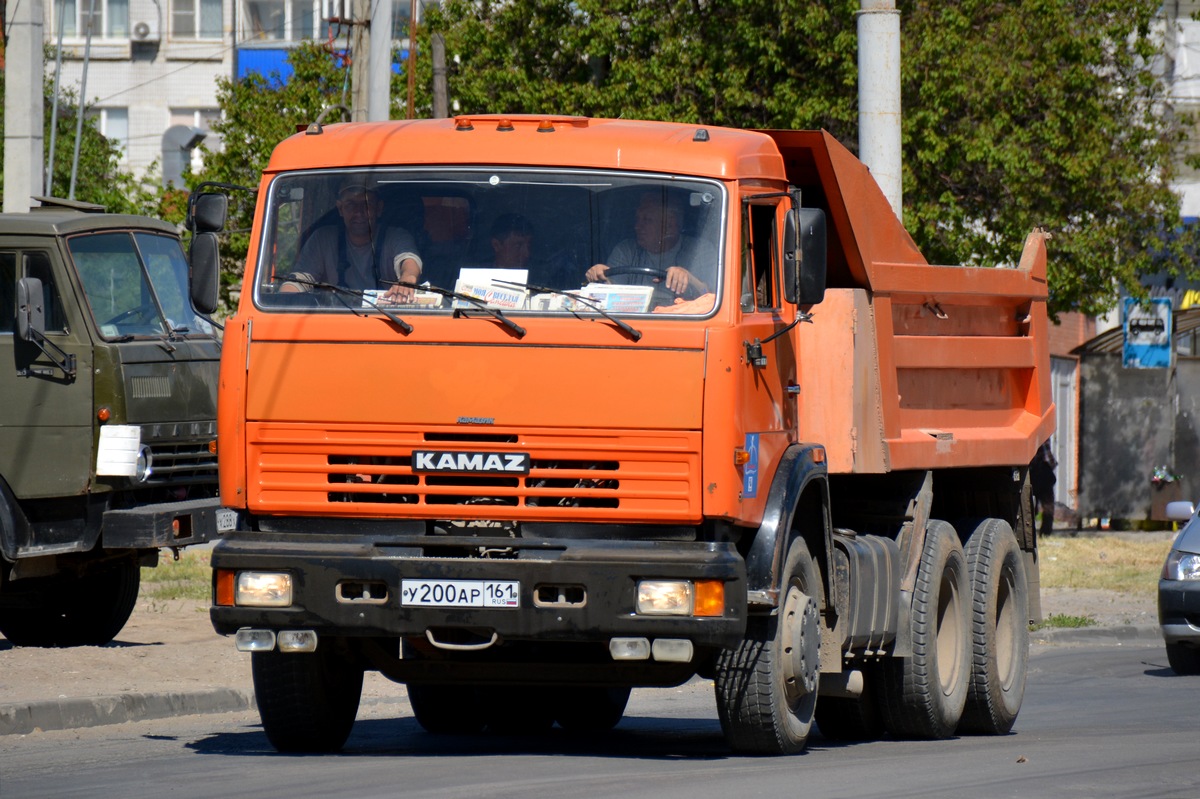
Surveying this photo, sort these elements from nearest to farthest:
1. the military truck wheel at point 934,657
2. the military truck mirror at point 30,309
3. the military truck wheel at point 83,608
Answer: the military truck wheel at point 934,657 < the military truck mirror at point 30,309 < the military truck wheel at point 83,608

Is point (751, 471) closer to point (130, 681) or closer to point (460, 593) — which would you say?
point (460, 593)

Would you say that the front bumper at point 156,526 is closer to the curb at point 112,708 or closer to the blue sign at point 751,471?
the curb at point 112,708

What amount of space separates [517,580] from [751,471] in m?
1.04

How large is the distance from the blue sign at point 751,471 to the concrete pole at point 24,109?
1162cm

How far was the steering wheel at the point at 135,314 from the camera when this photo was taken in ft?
43.9

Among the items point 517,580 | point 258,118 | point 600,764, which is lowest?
point 600,764

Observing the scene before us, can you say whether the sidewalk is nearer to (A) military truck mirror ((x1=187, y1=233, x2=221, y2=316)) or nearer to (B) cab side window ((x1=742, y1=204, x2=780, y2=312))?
(A) military truck mirror ((x1=187, y1=233, x2=221, y2=316))

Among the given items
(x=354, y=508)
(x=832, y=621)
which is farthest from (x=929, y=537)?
(x=354, y=508)

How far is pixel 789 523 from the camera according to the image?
8320 mm

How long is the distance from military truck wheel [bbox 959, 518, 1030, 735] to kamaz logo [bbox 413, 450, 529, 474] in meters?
4.11

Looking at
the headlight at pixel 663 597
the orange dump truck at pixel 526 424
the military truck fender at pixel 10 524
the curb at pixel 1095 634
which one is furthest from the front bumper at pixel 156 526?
the curb at pixel 1095 634

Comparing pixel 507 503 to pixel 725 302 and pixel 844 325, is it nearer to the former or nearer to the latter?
pixel 725 302

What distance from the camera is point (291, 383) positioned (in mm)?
8078

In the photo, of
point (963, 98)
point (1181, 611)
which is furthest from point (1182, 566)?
point (963, 98)
